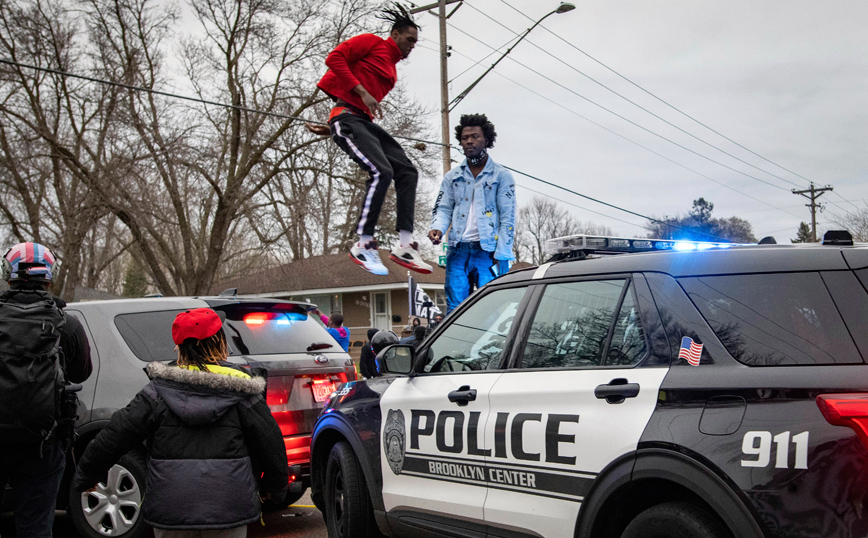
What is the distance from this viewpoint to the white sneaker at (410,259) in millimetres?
5883

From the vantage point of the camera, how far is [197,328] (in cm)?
356

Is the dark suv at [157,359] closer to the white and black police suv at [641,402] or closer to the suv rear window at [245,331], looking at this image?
the suv rear window at [245,331]

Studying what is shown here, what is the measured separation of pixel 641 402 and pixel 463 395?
44.3 inches

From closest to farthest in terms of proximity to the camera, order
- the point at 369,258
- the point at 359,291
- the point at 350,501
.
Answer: the point at 350,501 → the point at 369,258 → the point at 359,291

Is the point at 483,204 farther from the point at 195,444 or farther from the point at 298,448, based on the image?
the point at 195,444

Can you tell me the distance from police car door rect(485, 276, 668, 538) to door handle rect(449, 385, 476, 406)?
0.16 meters

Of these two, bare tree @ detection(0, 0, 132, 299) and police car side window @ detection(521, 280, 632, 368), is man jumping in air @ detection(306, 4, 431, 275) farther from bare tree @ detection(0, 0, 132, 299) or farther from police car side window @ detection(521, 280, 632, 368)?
bare tree @ detection(0, 0, 132, 299)

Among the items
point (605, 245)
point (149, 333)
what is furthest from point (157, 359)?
point (605, 245)

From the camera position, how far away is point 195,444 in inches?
134

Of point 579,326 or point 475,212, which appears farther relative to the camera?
point 475,212

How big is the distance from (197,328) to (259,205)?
74.1 feet

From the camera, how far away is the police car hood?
11.1ft

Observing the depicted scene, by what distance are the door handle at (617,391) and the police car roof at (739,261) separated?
519mm

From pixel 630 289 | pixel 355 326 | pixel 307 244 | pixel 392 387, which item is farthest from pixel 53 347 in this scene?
pixel 355 326
